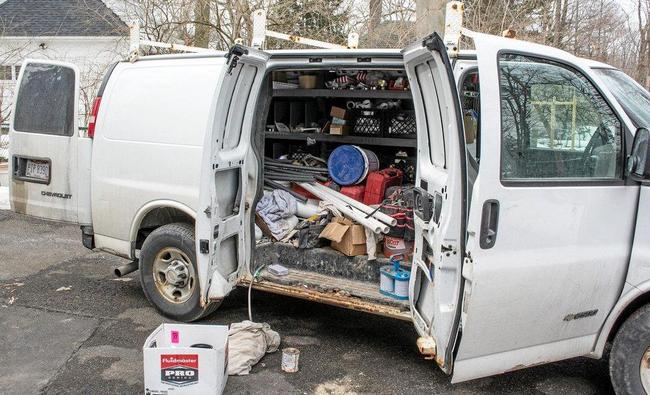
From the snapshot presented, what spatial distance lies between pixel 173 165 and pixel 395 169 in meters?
2.28

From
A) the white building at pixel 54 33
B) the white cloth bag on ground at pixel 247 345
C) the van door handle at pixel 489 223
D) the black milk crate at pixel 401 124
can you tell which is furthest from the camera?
the white building at pixel 54 33

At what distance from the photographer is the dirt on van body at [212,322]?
3.95m

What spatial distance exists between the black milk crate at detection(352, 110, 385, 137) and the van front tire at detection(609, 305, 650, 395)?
3.22 m

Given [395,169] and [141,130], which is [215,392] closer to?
[141,130]

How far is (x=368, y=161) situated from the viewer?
5.76m

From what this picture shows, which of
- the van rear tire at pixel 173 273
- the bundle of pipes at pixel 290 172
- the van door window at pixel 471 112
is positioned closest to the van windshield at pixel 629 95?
the van door window at pixel 471 112

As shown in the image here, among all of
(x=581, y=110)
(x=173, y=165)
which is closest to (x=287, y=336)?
(x=173, y=165)

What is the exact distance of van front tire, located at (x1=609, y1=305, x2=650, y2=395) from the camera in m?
3.42

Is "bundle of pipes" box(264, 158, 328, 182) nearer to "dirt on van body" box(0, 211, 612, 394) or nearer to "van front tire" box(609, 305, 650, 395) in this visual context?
"dirt on van body" box(0, 211, 612, 394)

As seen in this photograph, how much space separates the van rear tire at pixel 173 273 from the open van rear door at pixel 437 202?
1903 millimetres

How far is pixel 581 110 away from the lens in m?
3.50

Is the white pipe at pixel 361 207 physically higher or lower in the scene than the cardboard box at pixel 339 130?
lower

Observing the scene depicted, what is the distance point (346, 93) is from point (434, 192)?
211 centimetres

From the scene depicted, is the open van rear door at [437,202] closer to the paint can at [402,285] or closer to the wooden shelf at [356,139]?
the paint can at [402,285]
